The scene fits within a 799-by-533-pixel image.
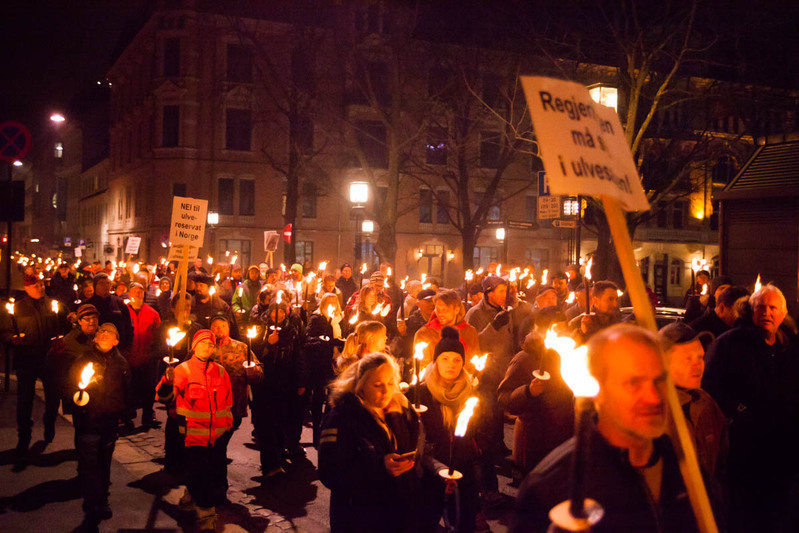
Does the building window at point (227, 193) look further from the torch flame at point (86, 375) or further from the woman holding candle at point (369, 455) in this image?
the woman holding candle at point (369, 455)

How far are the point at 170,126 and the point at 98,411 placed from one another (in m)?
37.7

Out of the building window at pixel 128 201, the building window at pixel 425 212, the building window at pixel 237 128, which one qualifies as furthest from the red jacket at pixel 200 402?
the building window at pixel 128 201

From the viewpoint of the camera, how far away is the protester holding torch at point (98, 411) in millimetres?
5859

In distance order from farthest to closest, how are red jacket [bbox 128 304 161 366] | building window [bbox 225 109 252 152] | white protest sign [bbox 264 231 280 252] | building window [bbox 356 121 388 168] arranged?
building window [bbox 356 121 388 168] < building window [bbox 225 109 252 152] < white protest sign [bbox 264 231 280 252] < red jacket [bbox 128 304 161 366]

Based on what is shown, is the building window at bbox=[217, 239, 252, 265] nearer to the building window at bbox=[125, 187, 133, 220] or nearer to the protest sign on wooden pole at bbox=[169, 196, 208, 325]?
the building window at bbox=[125, 187, 133, 220]

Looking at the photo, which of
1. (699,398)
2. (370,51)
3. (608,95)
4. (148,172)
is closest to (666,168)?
(608,95)

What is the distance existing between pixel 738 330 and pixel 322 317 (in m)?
4.96

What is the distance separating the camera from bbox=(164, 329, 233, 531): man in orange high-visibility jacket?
5.73 metres

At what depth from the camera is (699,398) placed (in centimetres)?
379

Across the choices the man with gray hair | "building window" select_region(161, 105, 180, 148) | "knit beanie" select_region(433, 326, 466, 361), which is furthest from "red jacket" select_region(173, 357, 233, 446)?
"building window" select_region(161, 105, 180, 148)

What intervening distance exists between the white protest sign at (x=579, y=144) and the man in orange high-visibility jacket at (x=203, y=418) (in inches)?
163

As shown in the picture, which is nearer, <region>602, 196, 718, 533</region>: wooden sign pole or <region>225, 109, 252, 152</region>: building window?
<region>602, 196, 718, 533</region>: wooden sign pole

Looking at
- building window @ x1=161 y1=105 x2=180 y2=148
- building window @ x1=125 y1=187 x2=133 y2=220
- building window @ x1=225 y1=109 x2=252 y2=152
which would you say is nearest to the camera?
building window @ x1=161 y1=105 x2=180 y2=148

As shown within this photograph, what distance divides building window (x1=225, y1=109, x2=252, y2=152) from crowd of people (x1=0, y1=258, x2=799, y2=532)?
33076 millimetres
